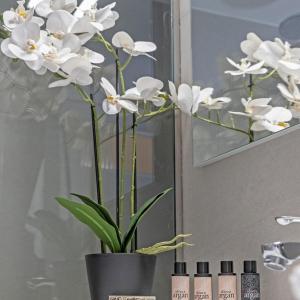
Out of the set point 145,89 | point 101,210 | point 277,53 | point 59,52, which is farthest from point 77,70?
point 277,53

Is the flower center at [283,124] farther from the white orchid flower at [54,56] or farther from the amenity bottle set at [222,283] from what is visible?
the white orchid flower at [54,56]

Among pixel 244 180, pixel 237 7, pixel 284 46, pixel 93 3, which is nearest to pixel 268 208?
pixel 244 180

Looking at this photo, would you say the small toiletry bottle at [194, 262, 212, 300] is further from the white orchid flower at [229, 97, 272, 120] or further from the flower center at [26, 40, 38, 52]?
the flower center at [26, 40, 38, 52]

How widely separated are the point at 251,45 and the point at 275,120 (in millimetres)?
195

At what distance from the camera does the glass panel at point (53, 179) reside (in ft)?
5.07

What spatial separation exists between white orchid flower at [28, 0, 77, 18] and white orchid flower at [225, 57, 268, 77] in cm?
38

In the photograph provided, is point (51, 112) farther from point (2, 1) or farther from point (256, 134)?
point (256, 134)

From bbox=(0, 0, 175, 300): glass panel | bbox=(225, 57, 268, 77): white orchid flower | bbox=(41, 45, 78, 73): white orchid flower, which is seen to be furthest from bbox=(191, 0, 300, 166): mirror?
bbox=(41, 45, 78, 73): white orchid flower

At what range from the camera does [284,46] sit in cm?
135

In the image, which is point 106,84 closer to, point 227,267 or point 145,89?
point 145,89

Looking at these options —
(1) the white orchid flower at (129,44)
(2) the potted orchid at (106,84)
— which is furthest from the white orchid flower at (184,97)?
(1) the white orchid flower at (129,44)

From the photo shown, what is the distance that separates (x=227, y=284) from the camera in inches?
53.1

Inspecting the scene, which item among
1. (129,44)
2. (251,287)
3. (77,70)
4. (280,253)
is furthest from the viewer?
(129,44)

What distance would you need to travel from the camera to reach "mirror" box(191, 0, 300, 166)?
135cm
